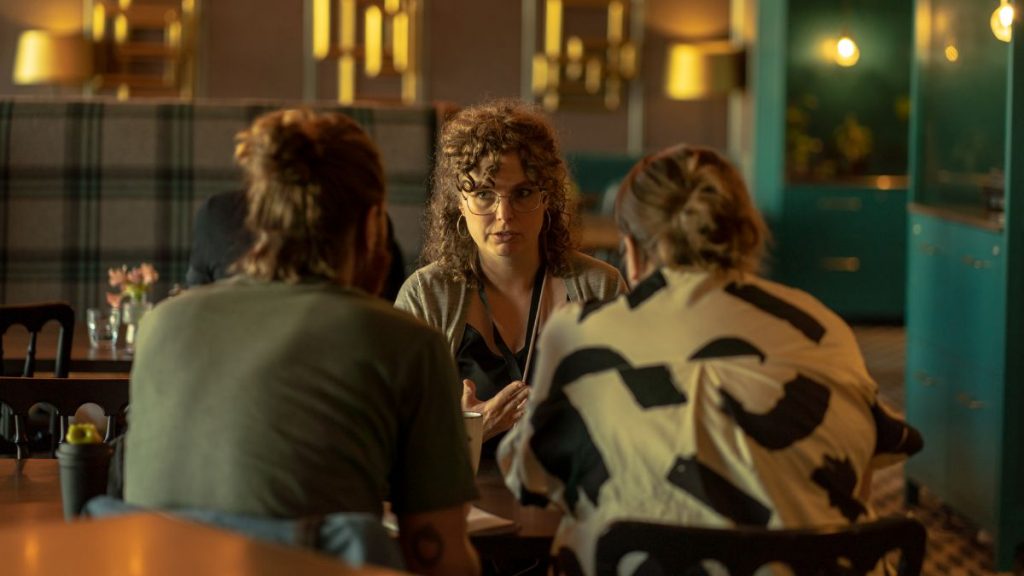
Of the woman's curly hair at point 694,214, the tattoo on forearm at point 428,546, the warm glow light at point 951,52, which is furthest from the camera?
the warm glow light at point 951,52

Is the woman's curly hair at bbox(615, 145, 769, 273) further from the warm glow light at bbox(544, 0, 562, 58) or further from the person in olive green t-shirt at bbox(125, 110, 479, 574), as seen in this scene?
the warm glow light at bbox(544, 0, 562, 58)

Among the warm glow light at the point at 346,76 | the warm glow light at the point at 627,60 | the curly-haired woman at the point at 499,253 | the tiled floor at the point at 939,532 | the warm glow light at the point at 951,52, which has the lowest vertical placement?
the tiled floor at the point at 939,532

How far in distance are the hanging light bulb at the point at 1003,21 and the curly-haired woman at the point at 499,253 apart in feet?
5.87

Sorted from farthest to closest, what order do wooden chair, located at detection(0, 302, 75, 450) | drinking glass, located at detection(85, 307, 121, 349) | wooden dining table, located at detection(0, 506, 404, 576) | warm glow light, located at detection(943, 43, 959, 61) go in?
warm glow light, located at detection(943, 43, 959, 61), drinking glass, located at detection(85, 307, 121, 349), wooden chair, located at detection(0, 302, 75, 450), wooden dining table, located at detection(0, 506, 404, 576)

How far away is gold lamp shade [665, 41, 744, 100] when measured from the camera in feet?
→ 34.3

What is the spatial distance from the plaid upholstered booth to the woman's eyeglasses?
2528 mm

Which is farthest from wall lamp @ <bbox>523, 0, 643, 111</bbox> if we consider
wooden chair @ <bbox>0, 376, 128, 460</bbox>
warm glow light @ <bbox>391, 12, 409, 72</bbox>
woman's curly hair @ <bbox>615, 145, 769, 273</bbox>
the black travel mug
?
the black travel mug

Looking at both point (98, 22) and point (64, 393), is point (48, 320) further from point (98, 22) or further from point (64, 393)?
point (98, 22)

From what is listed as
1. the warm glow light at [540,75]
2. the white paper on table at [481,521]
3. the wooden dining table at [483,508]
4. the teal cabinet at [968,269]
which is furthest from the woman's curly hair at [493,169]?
the warm glow light at [540,75]

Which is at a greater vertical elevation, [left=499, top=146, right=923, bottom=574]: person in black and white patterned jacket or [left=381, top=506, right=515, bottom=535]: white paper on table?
[left=499, top=146, right=923, bottom=574]: person in black and white patterned jacket

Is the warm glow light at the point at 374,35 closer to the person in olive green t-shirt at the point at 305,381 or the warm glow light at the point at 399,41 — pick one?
the warm glow light at the point at 399,41

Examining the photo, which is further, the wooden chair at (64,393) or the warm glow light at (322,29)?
the warm glow light at (322,29)

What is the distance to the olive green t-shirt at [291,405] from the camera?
183 cm

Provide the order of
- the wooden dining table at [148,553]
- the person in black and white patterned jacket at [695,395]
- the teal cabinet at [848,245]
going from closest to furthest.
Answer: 1. the wooden dining table at [148,553]
2. the person in black and white patterned jacket at [695,395]
3. the teal cabinet at [848,245]
